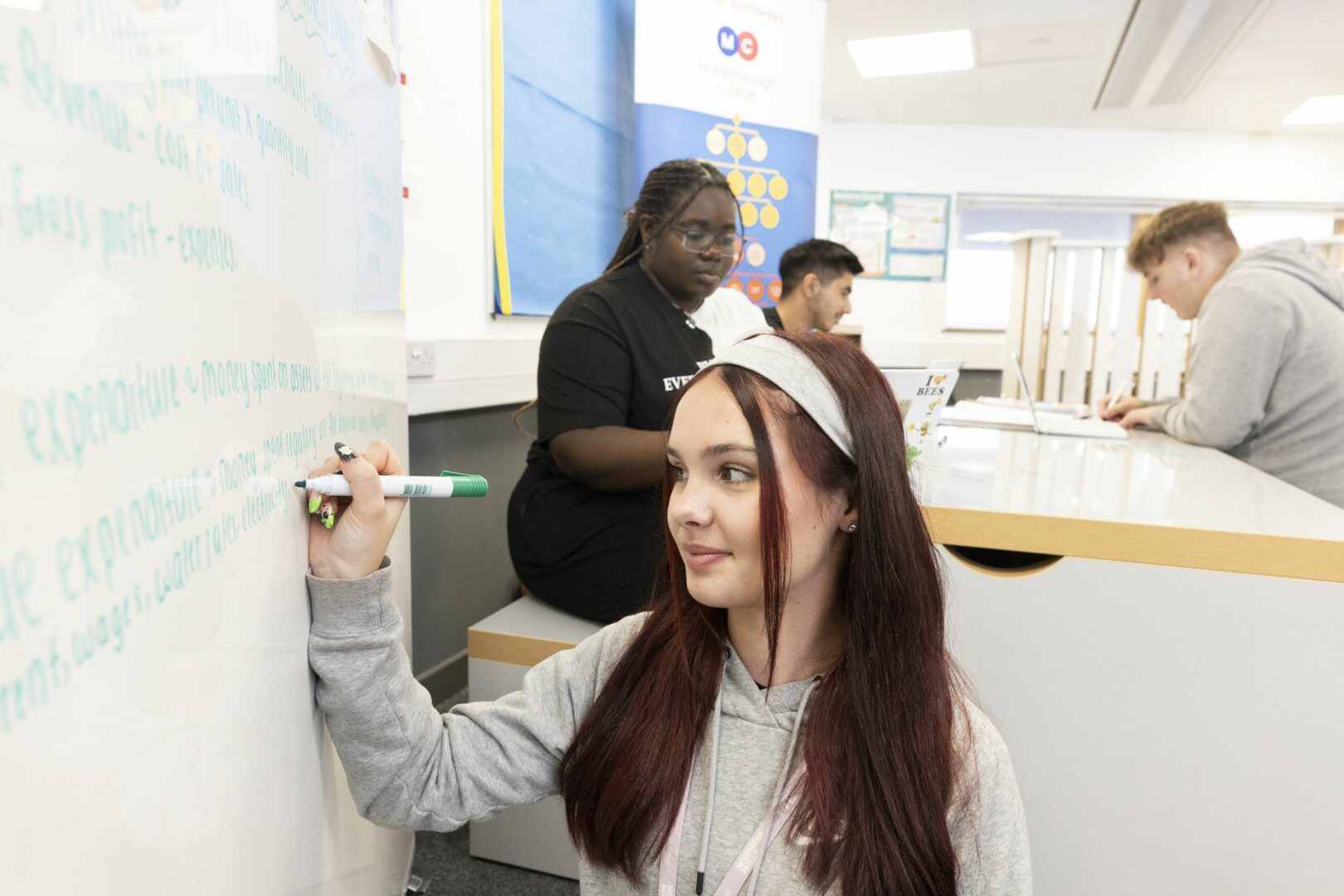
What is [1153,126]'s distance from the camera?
5164 mm

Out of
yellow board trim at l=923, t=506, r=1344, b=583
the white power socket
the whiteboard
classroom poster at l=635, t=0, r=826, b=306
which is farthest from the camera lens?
classroom poster at l=635, t=0, r=826, b=306

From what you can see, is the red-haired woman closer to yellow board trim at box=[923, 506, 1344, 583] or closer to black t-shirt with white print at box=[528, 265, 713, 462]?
yellow board trim at box=[923, 506, 1344, 583]

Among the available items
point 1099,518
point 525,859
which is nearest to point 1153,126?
point 1099,518

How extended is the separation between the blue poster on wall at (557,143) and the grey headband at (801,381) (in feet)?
5.16

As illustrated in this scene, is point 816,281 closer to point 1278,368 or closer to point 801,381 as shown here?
point 1278,368

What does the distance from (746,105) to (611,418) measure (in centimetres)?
155

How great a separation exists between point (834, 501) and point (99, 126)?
1.92ft

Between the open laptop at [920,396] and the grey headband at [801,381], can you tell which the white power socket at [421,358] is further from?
the grey headband at [801,381]

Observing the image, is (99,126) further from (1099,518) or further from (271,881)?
(1099,518)

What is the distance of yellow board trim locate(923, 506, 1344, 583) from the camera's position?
103cm

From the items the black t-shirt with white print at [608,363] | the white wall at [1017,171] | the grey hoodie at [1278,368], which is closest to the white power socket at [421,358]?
the black t-shirt with white print at [608,363]

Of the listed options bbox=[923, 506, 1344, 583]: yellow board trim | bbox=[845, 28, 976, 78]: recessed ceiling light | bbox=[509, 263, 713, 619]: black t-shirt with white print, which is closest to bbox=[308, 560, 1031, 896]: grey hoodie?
bbox=[923, 506, 1344, 583]: yellow board trim

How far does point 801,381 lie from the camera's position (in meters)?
0.75

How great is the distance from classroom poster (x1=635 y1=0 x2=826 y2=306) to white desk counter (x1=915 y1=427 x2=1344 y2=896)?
1.66 m
